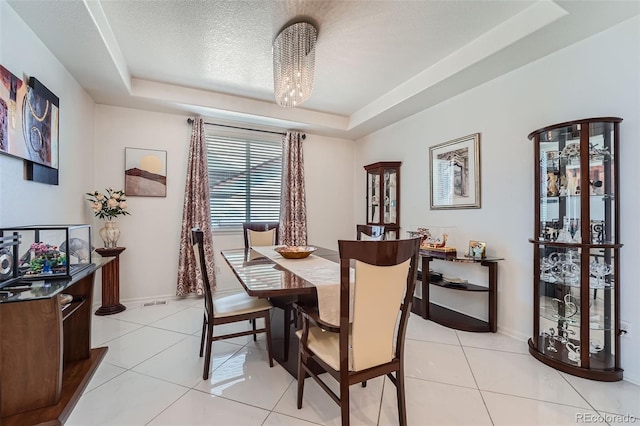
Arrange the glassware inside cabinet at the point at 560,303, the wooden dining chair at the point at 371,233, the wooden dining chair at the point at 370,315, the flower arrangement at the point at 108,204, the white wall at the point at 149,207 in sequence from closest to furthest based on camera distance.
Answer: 1. the wooden dining chair at the point at 370,315
2. the glassware inside cabinet at the point at 560,303
3. the wooden dining chair at the point at 371,233
4. the flower arrangement at the point at 108,204
5. the white wall at the point at 149,207

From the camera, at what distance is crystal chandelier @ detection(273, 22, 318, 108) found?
7.14 ft

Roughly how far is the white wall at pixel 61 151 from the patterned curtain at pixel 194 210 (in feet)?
3.48

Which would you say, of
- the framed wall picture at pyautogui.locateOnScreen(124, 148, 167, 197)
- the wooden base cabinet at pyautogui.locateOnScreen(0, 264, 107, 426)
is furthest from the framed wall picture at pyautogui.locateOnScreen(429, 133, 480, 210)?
the framed wall picture at pyautogui.locateOnScreen(124, 148, 167, 197)

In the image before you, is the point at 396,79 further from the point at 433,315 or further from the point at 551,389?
the point at 551,389

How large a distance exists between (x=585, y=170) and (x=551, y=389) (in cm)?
153

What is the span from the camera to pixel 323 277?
5.59 feet

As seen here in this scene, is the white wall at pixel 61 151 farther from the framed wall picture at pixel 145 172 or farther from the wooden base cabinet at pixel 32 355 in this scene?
the wooden base cabinet at pixel 32 355

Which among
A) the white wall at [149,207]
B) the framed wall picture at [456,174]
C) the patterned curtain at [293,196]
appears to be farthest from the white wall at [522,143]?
the white wall at [149,207]

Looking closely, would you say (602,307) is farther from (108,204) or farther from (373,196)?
(108,204)

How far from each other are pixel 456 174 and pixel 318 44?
2031 mm

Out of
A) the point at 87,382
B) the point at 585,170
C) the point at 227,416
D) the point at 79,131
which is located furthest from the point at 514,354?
the point at 79,131

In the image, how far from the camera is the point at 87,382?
1810 millimetres

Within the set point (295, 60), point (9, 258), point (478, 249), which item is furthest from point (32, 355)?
point (478, 249)

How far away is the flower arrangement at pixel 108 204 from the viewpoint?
302 centimetres
